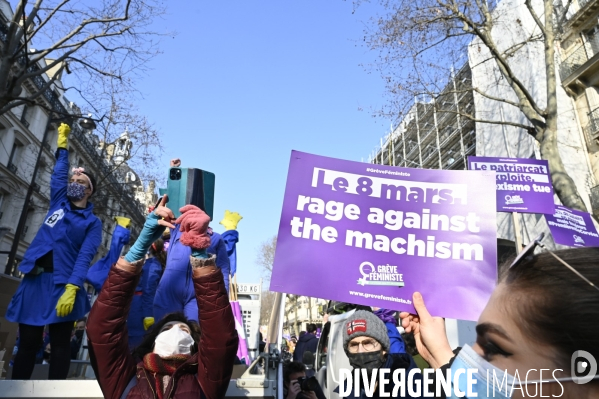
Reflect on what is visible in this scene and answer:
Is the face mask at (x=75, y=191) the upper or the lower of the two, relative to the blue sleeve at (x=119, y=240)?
upper

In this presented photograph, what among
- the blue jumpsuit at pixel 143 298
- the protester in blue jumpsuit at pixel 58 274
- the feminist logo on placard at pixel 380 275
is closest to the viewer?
the feminist logo on placard at pixel 380 275

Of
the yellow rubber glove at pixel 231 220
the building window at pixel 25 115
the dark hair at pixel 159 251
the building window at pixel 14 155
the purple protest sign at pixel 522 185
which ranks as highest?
the building window at pixel 25 115

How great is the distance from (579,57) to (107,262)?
Answer: 69.7 feet

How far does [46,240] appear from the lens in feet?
11.2

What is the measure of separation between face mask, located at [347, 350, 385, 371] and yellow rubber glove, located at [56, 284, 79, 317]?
2.15 metres

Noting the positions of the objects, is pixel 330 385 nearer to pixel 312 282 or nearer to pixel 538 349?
pixel 312 282

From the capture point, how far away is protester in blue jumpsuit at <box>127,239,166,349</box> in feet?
12.7

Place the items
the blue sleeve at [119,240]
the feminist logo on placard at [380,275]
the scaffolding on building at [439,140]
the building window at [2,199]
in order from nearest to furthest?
the feminist logo on placard at [380,275]
the blue sleeve at [119,240]
the building window at [2,199]
the scaffolding on building at [439,140]

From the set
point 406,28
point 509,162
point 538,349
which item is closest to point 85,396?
point 538,349

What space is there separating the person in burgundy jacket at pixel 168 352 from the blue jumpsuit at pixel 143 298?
1.79 m

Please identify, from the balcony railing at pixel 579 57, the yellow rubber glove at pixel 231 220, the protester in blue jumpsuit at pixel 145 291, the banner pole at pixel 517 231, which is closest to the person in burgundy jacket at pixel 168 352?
the protester in blue jumpsuit at pixel 145 291

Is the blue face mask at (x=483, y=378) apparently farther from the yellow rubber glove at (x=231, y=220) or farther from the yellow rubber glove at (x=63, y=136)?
the yellow rubber glove at (x=231, y=220)

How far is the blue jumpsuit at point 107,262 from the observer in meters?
4.12

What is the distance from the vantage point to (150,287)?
3.88 m
